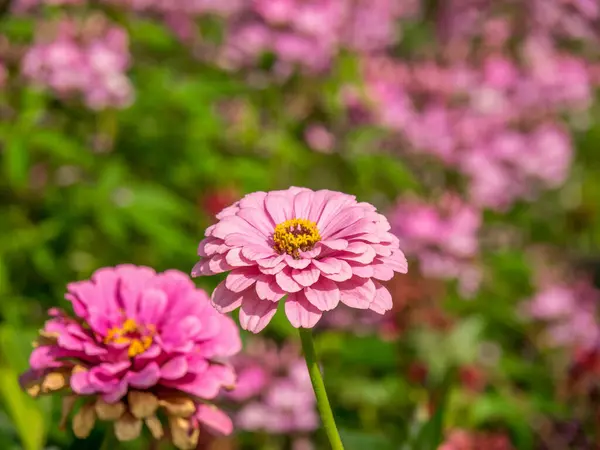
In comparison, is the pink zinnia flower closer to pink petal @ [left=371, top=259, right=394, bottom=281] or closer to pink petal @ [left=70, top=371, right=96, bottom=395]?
pink petal @ [left=371, top=259, right=394, bottom=281]

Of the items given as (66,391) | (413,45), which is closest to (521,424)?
(66,391)

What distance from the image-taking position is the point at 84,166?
2111mm

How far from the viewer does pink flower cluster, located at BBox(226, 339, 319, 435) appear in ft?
6.36

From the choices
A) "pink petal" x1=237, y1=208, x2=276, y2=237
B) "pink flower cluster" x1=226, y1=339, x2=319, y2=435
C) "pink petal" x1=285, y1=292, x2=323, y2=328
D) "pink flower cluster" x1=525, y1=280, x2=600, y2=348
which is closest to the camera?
"pink petal" x1=285, y1=292, x2=323, y2=328

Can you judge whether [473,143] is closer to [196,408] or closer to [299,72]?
[299,72]

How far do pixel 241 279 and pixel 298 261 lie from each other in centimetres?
Result: 6

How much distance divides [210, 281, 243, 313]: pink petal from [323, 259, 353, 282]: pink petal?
10 centimetres

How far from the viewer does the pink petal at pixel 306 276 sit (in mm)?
850

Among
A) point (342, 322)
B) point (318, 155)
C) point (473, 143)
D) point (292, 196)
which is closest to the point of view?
point (292, 196)

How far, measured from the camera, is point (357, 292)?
34.4 inches

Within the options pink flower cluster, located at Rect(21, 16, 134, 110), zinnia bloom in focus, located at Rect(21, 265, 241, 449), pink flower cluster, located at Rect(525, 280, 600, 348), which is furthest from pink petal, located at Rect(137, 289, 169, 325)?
→ pink flower cluster, located at Rect(525, 280, 600, 348)

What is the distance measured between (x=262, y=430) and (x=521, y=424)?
670 millimetres

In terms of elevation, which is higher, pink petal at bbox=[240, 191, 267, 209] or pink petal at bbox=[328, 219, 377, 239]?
pink petal at bbox=[240, 191, 267, 209]

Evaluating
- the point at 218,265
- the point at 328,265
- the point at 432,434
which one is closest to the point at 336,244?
the point at 328,265
